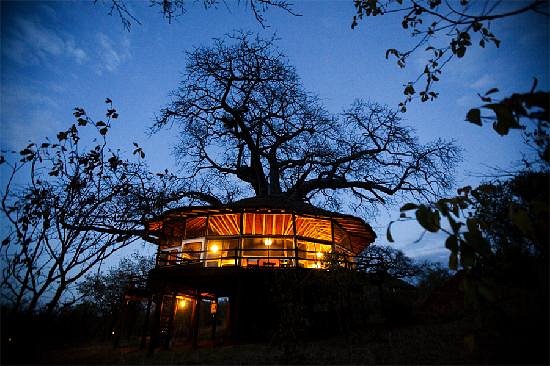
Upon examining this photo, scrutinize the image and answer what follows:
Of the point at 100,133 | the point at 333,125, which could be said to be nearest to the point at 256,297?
the point at 333,125

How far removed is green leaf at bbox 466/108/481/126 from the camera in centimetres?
209

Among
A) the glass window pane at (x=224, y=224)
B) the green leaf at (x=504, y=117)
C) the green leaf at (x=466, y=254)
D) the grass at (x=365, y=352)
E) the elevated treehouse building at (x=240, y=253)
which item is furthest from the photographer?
the glass window pane at (x=224, y=224)

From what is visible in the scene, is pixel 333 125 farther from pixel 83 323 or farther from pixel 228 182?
pixel 83 323

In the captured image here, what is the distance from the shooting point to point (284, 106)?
1909cm

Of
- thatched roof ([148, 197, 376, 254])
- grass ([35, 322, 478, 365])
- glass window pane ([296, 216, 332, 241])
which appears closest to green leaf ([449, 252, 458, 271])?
grass ([35, 322, 478, 365])

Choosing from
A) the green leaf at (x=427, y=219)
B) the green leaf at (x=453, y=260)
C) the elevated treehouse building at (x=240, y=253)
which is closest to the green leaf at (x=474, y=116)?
the green leaf at (x=427, y=219)

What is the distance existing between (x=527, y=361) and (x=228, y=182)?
67.2 feet

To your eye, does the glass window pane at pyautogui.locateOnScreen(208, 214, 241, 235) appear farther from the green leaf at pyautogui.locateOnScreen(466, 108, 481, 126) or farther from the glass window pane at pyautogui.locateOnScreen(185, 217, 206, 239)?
the green leaf at pyautogui.locateOnScreen(466, 108, 481, 126)

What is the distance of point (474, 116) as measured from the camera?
2105 mm

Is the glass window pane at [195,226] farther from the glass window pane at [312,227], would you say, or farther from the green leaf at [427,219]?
the green leaf at [427,219]

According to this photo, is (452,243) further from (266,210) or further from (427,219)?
(266,210)

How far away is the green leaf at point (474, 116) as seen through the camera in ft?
6.84

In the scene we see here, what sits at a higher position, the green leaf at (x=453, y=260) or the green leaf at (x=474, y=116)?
the green leaf at (x=474, y=116)

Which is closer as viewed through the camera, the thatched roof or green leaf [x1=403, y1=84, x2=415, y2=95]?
green leaf [x1=403, y1=84, x2=415, y2=95]
